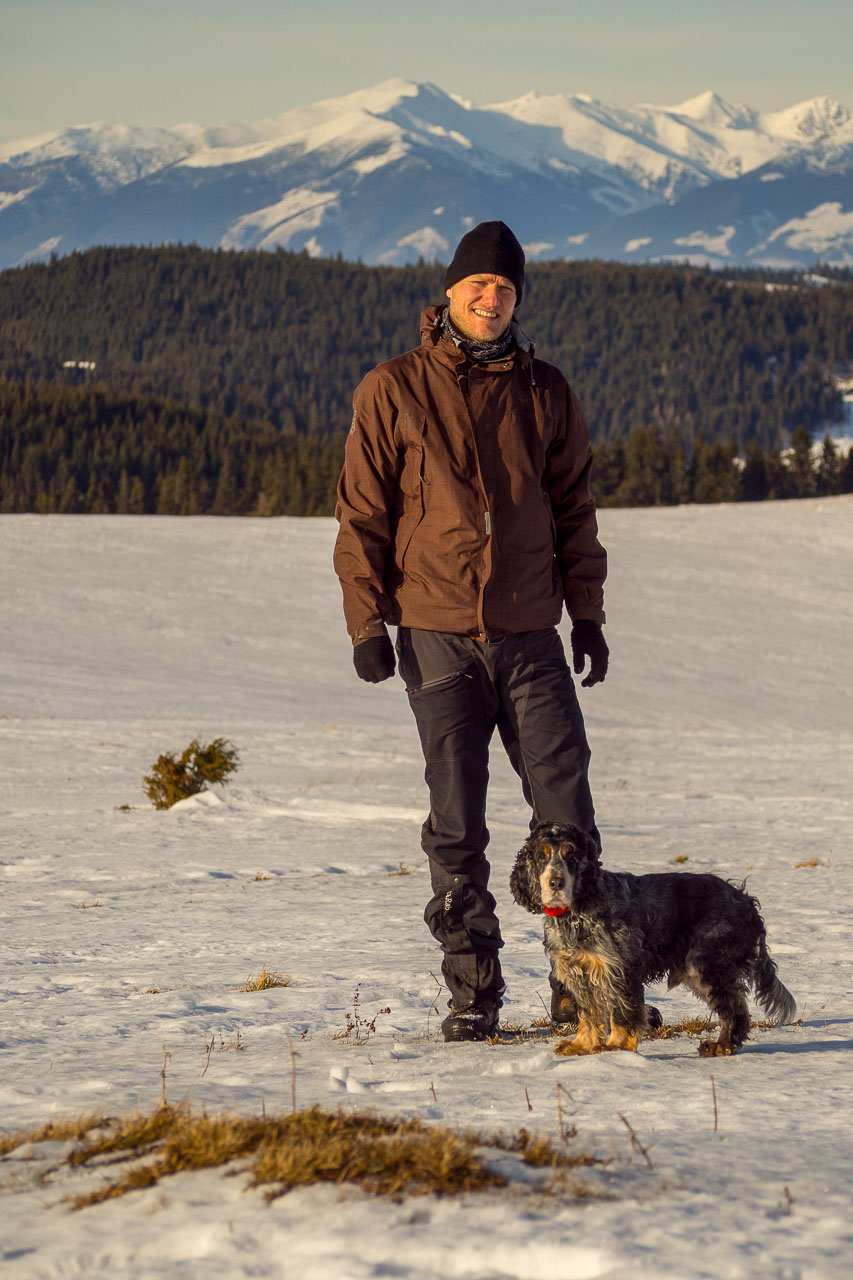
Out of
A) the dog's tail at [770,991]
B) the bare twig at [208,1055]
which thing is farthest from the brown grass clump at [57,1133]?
the dog's tail at [770,991]

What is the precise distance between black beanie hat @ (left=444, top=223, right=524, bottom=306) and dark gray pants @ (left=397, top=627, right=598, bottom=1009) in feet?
4.68

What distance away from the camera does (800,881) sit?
9164 millimetres

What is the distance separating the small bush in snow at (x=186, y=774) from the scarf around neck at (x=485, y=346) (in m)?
8.62

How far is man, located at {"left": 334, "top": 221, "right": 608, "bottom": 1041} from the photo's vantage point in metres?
4.96

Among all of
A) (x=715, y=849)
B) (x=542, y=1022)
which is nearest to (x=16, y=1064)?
(x=542, y=1022)

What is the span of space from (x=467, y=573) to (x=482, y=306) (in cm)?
105

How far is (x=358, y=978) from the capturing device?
253 inches

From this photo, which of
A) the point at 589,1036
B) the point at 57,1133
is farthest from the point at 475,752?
the point at 57,1133

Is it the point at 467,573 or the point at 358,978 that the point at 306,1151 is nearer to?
the point at 467,573

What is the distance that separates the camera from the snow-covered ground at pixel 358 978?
2.81 meters

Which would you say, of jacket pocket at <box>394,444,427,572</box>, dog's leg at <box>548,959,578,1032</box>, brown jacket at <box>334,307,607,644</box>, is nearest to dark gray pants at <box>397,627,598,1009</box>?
brown jacket at <box>334,307,607,644</box>

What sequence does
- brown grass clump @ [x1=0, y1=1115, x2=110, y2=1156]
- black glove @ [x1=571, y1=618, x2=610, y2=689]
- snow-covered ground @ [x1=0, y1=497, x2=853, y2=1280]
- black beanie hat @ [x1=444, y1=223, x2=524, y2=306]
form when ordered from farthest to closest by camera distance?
black glove @ [x1=571, y1=618, x2=610, y2=689] → black beanie hat @ [x1=444, y1=223, x2=524, y2=306] → brown grass clump @ [x1=0, y1=1115, x2=110, y2=1156] → snow-covered ground @ [x1=0, y1=497, x2=853, y2=1280]

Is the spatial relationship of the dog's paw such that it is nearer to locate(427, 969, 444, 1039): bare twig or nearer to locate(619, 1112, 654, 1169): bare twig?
locate(427, 969, 444, 1039): bare twig

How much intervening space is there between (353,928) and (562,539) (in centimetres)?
341
